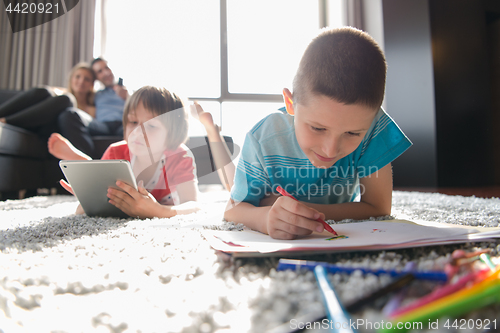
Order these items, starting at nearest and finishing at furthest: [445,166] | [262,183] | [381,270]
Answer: [381,270], [262,183], [445,166]

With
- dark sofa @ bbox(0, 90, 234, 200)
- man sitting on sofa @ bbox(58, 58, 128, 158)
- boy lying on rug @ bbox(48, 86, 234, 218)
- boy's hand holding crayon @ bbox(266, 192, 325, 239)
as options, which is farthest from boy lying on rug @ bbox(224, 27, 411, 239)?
man sitting on sofa @ bbox(58, 58, 128, 158)

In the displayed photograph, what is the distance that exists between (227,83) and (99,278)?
3265mm

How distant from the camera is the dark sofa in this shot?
1426 mm

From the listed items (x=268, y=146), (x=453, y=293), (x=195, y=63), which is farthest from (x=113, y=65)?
(x=453, y=293)

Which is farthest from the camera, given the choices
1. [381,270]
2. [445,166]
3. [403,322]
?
[445,166]

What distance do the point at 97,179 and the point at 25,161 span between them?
119 centimetres

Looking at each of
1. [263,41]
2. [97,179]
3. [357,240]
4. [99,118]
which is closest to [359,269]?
[357,240]

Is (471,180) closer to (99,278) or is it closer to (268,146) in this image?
(268,146)

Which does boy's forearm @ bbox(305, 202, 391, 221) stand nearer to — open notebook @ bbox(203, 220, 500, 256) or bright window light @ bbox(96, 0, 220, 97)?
open notebook @ bbox(203, 220, 500, 256)

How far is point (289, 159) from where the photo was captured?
0.68 m

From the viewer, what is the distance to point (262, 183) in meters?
0.67

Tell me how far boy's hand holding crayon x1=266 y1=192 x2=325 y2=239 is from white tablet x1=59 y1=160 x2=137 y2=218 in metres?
0.41

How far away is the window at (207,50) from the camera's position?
3346mm

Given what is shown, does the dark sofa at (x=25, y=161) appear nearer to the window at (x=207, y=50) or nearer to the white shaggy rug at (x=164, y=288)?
the white shaggy rug at (x=164, y=288)
